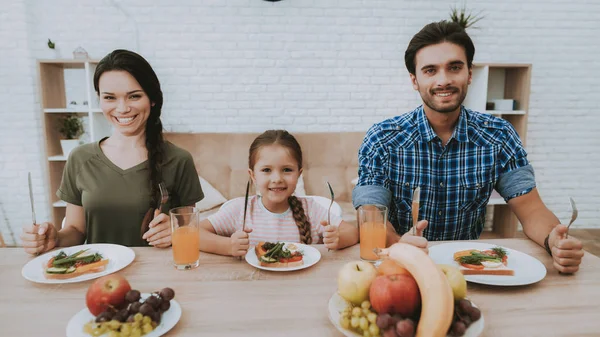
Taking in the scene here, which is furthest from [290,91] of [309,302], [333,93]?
[309,302]

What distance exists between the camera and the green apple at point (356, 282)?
2.66 ft

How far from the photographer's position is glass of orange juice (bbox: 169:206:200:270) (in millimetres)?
1145

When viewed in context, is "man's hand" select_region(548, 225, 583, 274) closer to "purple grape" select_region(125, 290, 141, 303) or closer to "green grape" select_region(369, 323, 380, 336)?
"green grape" select_region(369, 323, 380, 336)

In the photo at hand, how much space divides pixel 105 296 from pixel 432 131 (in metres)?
1.37

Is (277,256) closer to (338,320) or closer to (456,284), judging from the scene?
(338,320)

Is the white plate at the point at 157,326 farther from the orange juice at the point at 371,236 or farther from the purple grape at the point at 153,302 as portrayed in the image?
the orange juice at the point at 371,236

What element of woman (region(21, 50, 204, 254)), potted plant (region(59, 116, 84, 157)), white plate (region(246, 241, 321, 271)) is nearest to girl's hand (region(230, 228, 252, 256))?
white plate (region(246, 241, 321, 271))

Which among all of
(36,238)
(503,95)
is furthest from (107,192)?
(503,95)

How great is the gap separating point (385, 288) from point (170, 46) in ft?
11.0

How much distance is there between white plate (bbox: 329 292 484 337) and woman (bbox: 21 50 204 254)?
101cm

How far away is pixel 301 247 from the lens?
4.26 ft

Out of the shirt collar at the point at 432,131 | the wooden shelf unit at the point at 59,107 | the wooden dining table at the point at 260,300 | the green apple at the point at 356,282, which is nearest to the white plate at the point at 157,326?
the wooden dining table at the point at 260,300

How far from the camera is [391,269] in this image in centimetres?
80

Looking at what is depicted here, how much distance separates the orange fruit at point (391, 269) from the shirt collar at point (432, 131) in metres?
0.99
